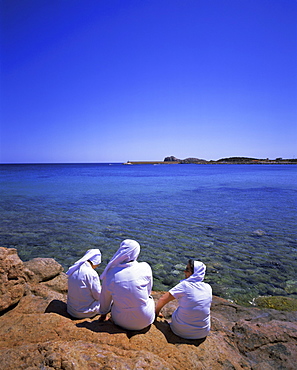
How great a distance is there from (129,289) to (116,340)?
696 millimetres

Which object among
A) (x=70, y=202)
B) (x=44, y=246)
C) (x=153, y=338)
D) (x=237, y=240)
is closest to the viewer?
(x=153, y=338)

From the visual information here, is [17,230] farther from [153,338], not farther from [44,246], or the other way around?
[153,338]

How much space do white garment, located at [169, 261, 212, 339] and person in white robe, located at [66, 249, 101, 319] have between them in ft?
4.86

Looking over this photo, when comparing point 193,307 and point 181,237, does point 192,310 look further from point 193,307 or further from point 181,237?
point 181,237

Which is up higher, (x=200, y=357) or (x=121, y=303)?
(x=121, y=303)

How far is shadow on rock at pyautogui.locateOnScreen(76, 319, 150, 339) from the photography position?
3.90 meters

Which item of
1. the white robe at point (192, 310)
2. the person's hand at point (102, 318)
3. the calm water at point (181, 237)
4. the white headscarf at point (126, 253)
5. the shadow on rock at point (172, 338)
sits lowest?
the calm water at point (181, 237)

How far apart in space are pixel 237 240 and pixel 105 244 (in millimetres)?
5667

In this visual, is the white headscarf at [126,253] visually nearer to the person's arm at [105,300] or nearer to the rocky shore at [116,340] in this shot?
the person's arm at [105,300]

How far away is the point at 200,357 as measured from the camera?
140 inches

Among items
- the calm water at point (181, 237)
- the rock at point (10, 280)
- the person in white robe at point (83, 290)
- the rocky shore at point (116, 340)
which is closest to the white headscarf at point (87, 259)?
the person in white robe at point (83, 290)

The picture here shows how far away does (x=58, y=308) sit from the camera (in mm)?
4875

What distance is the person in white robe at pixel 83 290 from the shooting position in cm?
448

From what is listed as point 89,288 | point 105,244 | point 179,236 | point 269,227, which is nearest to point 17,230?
point 105,244
